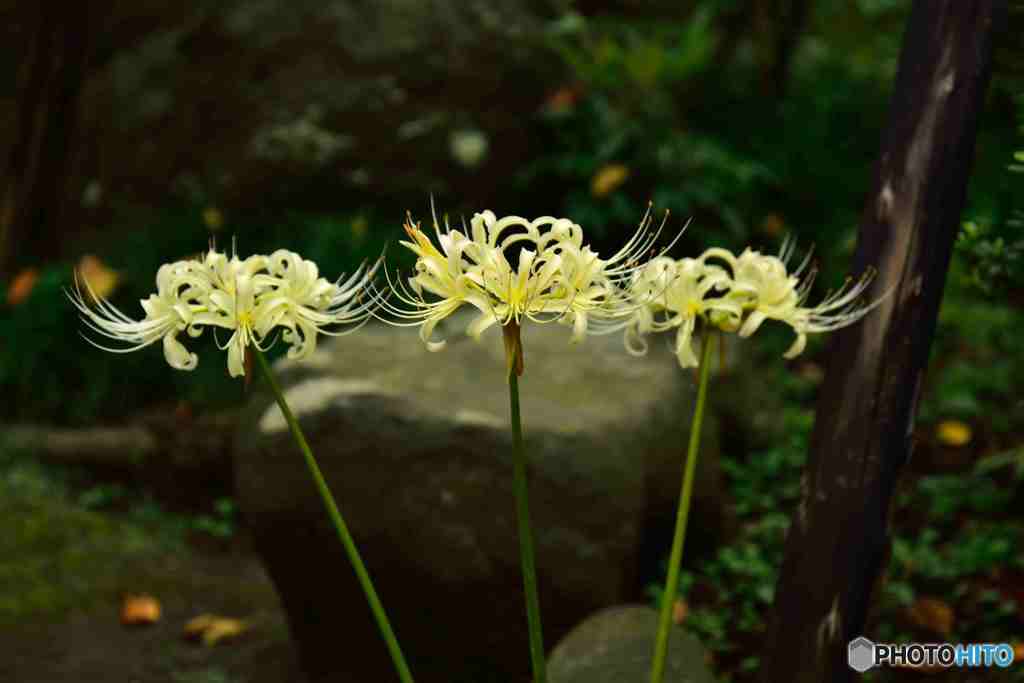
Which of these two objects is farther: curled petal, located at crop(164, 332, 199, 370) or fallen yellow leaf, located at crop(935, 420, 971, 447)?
fallen yellow leaf, located at crop(935, 420, 971, 447)

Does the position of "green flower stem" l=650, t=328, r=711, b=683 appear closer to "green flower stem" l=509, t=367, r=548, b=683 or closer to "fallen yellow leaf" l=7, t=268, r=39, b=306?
"green flower stem" l=509, t=367, r=548, b=683

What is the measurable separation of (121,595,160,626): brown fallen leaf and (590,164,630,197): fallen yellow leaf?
3.44m

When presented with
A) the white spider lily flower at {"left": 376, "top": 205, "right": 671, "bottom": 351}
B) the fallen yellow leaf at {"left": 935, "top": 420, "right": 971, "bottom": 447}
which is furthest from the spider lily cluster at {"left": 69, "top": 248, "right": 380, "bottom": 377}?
the fallen yellow leaf at {"left": 935, "top": 420, "right": 971, "bottom": 447}

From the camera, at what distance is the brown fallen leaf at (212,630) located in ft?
12.7

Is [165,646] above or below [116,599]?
below

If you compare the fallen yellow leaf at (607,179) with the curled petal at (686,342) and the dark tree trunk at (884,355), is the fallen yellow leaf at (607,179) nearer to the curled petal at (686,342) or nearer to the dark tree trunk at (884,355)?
the dark tree trunk at (884,355)

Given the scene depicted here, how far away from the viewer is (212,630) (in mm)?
3902

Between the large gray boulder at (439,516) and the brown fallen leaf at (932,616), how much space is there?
3.18 feet

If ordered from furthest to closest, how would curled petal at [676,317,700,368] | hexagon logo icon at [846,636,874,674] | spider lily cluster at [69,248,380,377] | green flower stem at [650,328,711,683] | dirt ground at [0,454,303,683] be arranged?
dirt ground at [0,454,303,683] < hexagon logo icon at [846,636,874,674] < curled petal at [676,317,700,368] < green flower stem at [650,328,711,683] < spider lily cluster at [69,248,380,377]

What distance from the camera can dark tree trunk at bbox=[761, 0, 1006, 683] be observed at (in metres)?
2.58

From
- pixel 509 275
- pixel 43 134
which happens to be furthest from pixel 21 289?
pixel 509 275

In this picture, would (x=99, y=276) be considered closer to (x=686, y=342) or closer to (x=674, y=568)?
(x=686, y=342)

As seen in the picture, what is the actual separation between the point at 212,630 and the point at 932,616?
8.11 ft

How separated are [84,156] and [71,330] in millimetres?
1461
